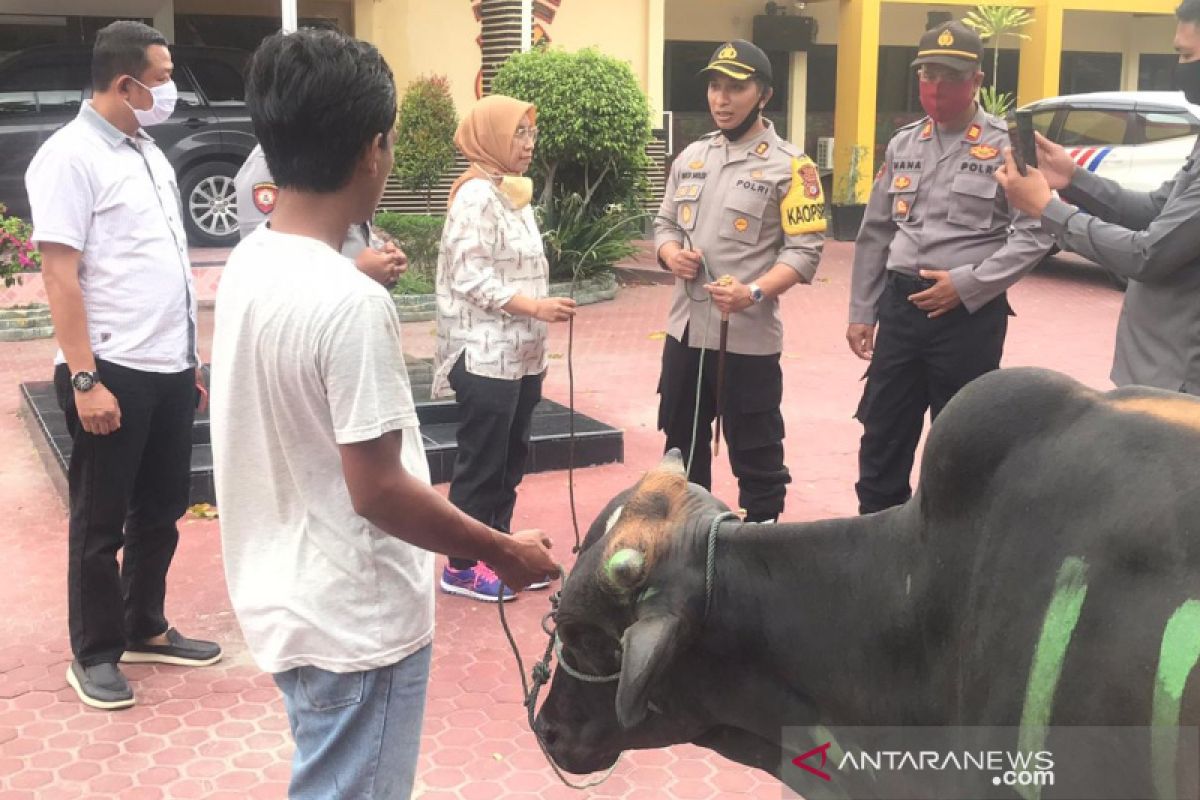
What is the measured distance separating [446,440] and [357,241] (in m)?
2.51

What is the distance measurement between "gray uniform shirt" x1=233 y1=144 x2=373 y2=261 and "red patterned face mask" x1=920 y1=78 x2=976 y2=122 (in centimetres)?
192

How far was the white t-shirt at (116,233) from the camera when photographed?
341cm

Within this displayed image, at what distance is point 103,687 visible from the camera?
3.69 meters

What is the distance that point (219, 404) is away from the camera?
2.07m

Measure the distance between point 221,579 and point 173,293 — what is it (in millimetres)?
1495

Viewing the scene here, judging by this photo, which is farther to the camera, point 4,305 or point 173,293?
point 4,305

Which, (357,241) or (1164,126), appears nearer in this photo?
(357,241)

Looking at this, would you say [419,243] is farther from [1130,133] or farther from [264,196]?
[264,196]

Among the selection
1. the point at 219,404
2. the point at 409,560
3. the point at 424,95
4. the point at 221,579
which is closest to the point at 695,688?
the point at 409,560

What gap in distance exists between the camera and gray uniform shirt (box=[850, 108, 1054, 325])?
13.3 feet

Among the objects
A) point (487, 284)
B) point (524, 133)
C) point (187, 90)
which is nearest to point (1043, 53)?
point (187, 90)

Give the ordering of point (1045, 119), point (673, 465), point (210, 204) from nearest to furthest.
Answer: point (673, 465)
point (1045, 119)
point (210, 204)

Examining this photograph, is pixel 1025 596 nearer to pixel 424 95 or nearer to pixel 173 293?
pixel 173 293

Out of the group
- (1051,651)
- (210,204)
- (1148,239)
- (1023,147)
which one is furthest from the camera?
(210,204)
